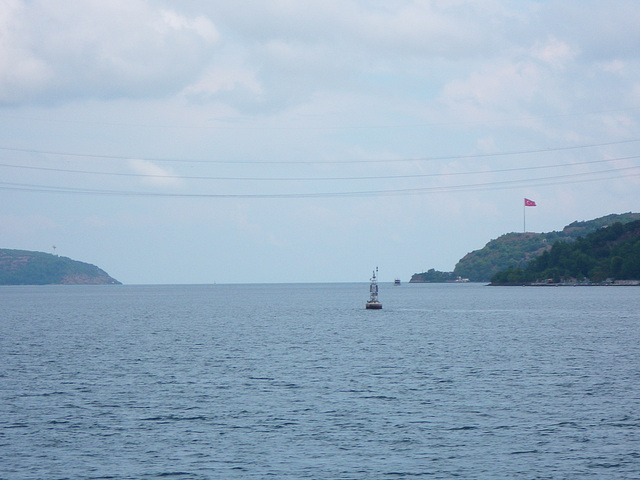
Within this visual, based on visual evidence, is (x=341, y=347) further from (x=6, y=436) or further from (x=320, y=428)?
(x=6, y=436)

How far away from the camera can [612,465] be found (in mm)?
32188

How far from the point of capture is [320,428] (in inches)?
1555

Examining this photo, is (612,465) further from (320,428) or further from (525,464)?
(320,428)

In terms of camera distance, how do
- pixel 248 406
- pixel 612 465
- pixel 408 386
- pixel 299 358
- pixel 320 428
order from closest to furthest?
pixel 612 465
pixel 320 428
pixel 248 406
pixel 408 386
pixel 299 358

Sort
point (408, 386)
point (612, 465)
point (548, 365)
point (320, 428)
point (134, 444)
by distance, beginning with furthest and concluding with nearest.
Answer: point (548, 365) < point (408, 386) < point (320, 428) < point (134, 444) < point (612, 465)

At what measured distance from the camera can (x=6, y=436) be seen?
3784 cm

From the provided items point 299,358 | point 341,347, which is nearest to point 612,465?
point 299,358

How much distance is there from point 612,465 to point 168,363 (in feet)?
148

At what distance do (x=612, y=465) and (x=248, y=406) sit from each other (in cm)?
2177

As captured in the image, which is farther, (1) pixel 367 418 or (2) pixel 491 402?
(2) pixel 491 402

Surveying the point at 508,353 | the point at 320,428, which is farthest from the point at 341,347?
the point at 320,428

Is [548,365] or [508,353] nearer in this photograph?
[548,365]

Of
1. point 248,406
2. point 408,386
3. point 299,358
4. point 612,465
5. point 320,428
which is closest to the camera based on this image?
point 612,465

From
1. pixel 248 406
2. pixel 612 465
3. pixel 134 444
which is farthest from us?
pixel 248 406
